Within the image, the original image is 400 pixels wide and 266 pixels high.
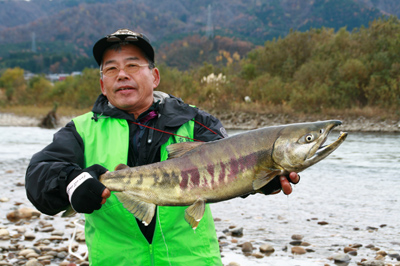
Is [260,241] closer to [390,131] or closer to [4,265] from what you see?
[4,265]

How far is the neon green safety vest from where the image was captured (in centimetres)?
301

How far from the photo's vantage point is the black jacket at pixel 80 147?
276 centimetres

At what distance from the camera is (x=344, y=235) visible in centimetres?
742

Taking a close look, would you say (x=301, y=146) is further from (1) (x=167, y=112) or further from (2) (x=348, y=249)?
(2) (x=348, y=249)

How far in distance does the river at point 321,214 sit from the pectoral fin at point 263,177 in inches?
148

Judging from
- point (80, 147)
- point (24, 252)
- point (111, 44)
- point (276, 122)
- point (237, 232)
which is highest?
point (276, 122)

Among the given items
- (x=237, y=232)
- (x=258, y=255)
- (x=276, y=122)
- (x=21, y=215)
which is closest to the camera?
(x=258, y=255)

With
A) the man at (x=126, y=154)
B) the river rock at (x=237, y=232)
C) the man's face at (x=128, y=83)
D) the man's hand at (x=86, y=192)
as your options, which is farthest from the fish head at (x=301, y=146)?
the river rock at (x=237, y=232)

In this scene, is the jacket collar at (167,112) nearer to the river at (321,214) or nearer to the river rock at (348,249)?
the river at (321,214)

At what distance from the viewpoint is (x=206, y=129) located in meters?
3.31

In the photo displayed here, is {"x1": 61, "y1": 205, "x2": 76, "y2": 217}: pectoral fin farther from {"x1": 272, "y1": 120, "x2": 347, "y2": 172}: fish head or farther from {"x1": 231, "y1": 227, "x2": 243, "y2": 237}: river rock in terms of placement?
{"x1": 231, "y1": 227, "x2": 243, "y2": 237}: river rock

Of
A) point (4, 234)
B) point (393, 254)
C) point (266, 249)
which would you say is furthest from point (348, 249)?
point (4, 234)

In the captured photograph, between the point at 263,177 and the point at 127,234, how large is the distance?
1072 millimetres

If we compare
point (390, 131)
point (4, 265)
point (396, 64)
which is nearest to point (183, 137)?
point (4, 265)
